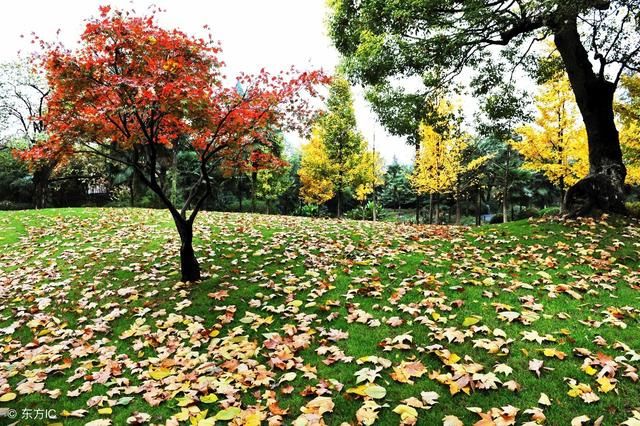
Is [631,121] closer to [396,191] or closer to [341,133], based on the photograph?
[341,133]

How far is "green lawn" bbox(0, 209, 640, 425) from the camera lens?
364 cm

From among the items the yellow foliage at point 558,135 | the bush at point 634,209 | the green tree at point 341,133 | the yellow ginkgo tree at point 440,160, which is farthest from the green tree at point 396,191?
the bush at point 634,209

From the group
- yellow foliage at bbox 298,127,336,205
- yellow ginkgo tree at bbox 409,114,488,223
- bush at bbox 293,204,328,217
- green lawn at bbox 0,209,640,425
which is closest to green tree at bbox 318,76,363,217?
yellow foliage at bbox 298,127,336,205

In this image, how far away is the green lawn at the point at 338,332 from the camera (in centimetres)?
364

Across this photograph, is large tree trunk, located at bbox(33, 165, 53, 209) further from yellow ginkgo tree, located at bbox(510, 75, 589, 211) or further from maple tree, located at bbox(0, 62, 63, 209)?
yellow ginkgo tree, located at bbox(510, 75, 589, 211)

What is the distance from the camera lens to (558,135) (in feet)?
57.2

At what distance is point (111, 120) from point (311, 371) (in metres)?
6.01

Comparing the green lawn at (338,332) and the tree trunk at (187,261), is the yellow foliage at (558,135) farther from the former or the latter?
the tree trunk at (187,261)

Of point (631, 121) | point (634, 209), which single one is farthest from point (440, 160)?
point (634, 209)

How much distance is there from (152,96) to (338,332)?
4865mm

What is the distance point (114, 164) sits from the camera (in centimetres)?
3067

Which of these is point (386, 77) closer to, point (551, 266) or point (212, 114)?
point (212, 114)

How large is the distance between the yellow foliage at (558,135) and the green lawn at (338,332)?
8.52 m

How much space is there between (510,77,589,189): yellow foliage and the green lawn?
852cm
